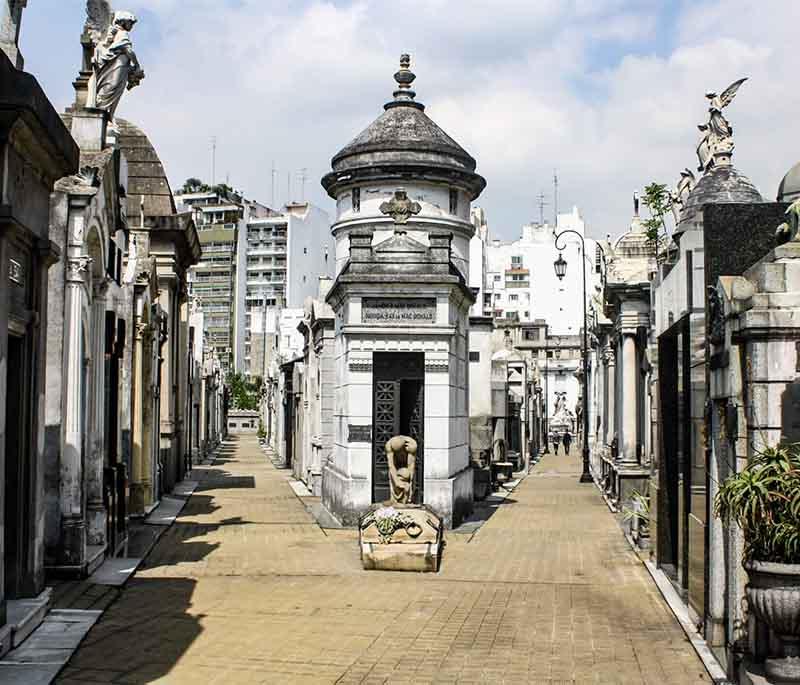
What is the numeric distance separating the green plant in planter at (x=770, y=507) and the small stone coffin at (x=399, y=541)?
672 centimetres

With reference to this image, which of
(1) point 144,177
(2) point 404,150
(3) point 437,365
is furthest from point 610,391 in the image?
(1) point 144,177

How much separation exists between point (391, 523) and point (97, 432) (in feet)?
12.0

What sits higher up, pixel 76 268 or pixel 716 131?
pixel 716 131

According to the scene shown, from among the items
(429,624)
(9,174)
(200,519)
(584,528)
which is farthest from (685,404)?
(200,519)

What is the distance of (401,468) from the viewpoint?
15.4 meters

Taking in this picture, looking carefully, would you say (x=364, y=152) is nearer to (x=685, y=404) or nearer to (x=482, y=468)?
(x=482, y=468)

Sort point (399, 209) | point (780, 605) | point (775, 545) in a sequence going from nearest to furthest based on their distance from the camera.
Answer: point (780, 605), point (775, 545), point (399, 209)

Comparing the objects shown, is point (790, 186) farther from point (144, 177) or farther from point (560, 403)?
point (560, 403)

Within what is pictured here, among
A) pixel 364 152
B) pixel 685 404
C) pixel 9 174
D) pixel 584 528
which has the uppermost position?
pixel 364 152

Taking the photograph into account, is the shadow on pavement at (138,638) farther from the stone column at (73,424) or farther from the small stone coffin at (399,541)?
the small stone coffin at (399,541)

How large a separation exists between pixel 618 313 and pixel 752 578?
14.9 metres

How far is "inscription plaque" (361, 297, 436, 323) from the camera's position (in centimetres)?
1756

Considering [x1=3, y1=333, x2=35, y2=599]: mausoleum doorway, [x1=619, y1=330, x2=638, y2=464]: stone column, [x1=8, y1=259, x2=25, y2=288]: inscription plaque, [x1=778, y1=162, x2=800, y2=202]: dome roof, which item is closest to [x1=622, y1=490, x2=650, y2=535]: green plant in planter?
[x1=619, y1=330, x2=638, y2=464]: stone column

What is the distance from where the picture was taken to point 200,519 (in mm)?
19328
